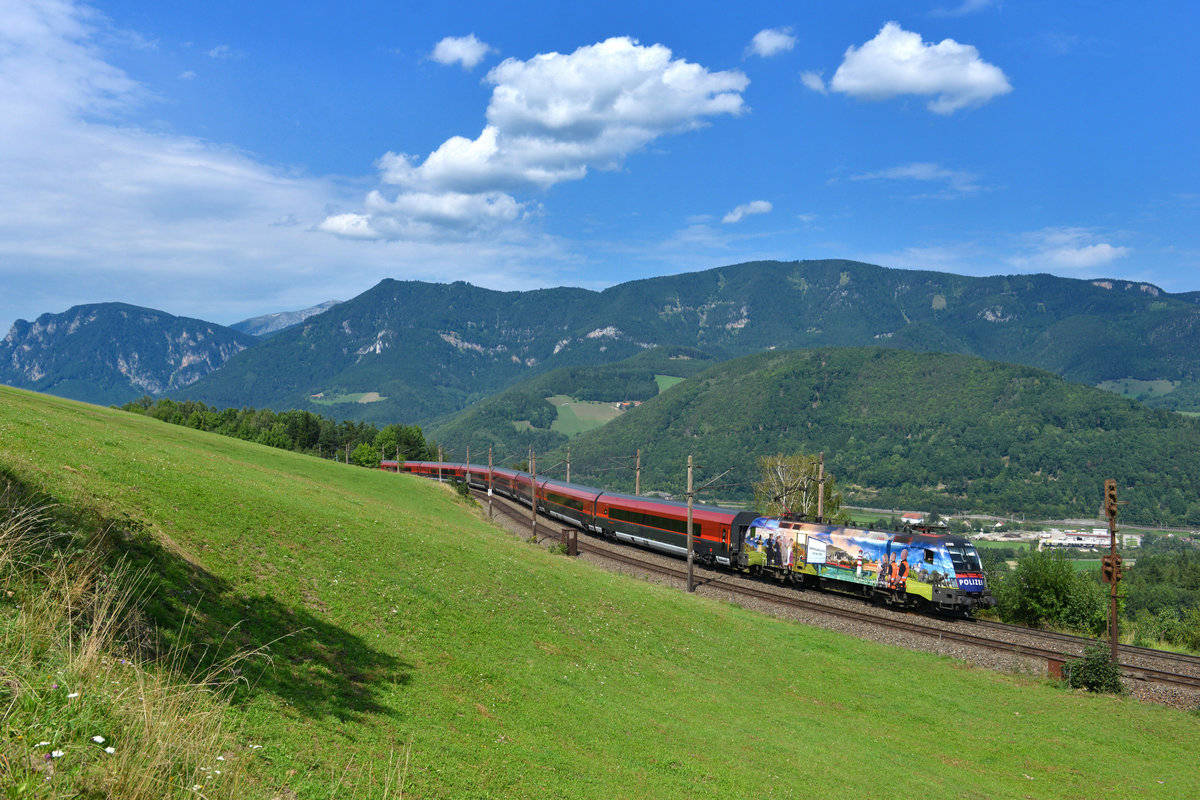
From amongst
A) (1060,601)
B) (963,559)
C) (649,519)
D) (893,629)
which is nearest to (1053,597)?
(1060,601)

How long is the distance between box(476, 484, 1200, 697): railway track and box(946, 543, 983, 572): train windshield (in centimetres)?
266

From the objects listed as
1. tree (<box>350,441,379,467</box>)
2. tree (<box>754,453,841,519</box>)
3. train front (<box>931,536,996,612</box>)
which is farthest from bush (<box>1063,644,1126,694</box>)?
tree (<box>350,441,379,467</box>)

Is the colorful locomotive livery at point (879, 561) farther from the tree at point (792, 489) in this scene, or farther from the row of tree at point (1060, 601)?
the tree at point (792, 489)

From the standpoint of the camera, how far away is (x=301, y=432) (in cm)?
15250

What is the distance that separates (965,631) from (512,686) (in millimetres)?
25636

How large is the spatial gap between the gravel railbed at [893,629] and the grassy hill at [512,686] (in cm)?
152

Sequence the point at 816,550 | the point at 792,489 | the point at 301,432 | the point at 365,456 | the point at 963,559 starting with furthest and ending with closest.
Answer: the point at 301,432
the point at 365,456
the point at 792,489
the point at 816,550
the point at 963,559

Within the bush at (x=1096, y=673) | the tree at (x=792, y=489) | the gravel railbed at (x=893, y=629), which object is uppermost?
the tree at (x=792, y=489)

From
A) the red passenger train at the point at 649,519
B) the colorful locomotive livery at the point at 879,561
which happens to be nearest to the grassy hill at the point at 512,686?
the colorful locomotive livery at the point at 879,561

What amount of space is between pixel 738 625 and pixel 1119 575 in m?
14.3

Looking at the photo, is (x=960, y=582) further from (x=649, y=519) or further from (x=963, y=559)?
(x=649, y=519)

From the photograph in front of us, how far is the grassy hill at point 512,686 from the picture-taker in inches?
410

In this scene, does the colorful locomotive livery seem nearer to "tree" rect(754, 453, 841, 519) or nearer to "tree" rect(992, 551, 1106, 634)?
"tree" rect(992, 551, 1106, 634)

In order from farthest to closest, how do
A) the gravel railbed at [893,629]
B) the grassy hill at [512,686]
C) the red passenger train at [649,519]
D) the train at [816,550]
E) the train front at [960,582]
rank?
1. the red passenger train at [649,519]
2. the train at [816,550]
3. the train front at [960,582]
4. the gravel railbed at [893,629]
5. the grassy hill at [512,686]
